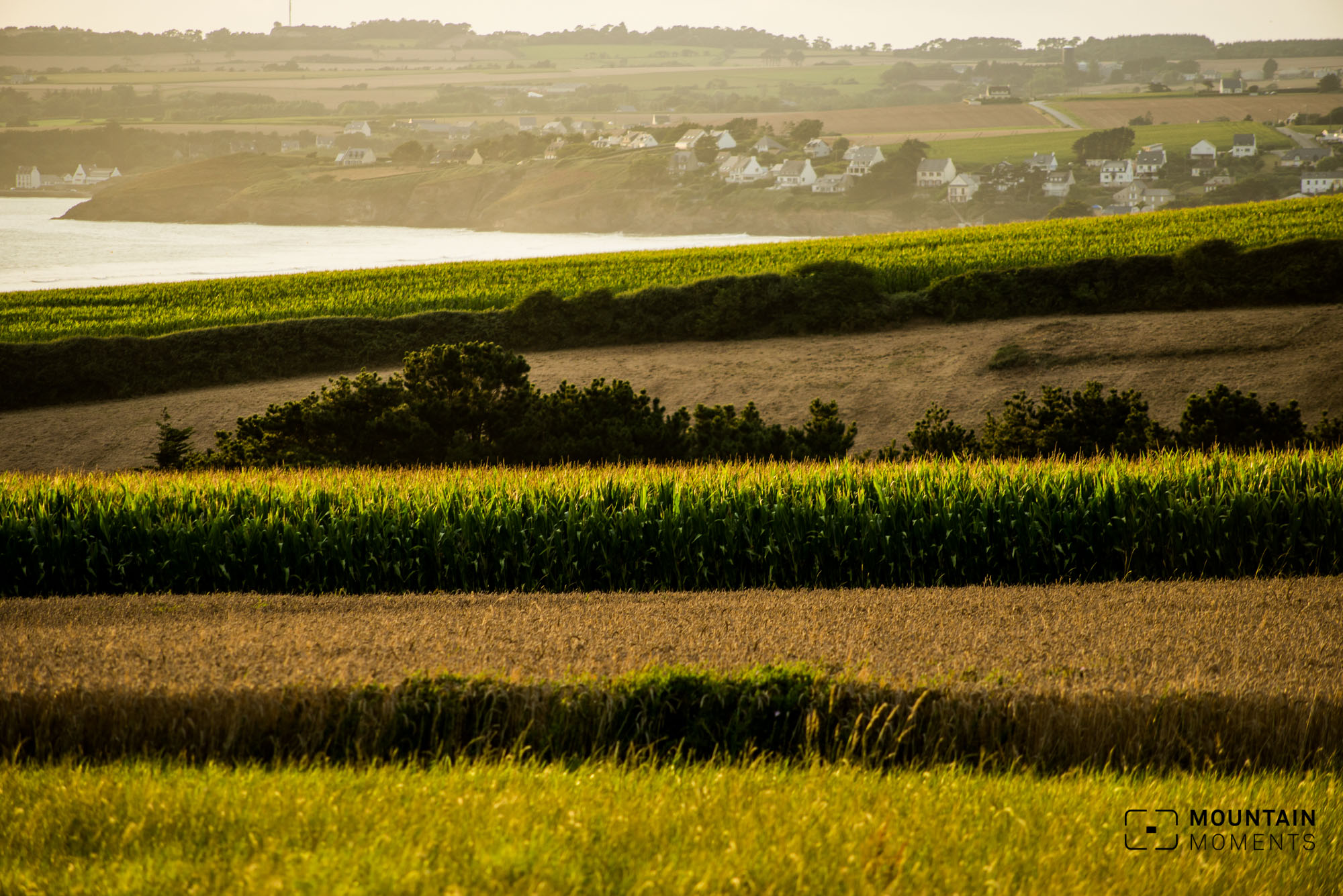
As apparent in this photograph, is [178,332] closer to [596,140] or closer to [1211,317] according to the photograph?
[1211,317]

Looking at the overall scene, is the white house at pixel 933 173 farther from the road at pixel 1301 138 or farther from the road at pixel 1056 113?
the road at pixel 1056 113

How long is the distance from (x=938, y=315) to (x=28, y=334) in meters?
21.9

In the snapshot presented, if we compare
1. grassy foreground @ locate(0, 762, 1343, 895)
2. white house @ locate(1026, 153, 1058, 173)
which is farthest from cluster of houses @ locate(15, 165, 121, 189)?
grassy foreground @ locate(0, 762, 1343, 895)

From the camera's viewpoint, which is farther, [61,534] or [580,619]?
[61,534]

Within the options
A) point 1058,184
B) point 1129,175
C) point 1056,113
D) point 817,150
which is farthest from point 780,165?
point 1056,113

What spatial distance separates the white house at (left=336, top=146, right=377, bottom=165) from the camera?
9512 cm

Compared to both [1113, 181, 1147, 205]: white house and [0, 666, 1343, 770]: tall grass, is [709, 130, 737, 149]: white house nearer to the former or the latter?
[1113, 181, 1147, 205]: white house

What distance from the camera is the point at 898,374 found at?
66.7 ft

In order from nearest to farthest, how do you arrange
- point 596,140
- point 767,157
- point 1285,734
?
1. point 1285,734
2. point 767,157
3. point 596,140

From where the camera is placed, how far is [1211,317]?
21906 mm

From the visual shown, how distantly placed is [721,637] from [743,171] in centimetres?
7317

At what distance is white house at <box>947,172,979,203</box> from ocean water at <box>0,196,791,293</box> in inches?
491

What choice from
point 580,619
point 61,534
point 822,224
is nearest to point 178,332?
point 61,534

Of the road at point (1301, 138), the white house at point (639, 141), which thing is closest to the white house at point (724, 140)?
the white house at point (639, 141)
